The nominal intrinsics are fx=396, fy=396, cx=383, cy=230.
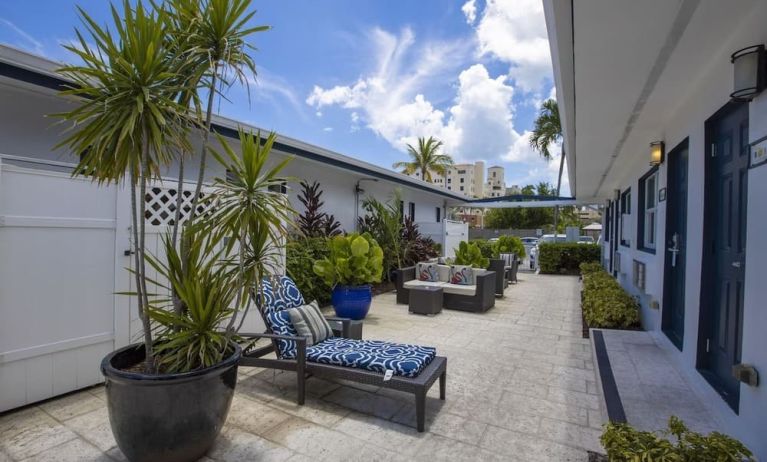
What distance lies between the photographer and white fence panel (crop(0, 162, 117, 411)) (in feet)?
10.6

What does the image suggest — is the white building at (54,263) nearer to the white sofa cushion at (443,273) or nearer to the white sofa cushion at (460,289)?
the white sofa cushion at (460,289)

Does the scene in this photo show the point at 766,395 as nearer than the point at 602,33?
Yes

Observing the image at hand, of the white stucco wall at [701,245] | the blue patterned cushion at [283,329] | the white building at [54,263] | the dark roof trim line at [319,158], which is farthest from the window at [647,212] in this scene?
the white building at [54,263]

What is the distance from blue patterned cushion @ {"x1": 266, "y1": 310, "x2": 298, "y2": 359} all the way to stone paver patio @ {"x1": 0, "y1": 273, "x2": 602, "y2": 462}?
16.1 inches

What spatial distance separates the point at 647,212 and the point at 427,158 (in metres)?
22.4

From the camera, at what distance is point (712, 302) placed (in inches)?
132

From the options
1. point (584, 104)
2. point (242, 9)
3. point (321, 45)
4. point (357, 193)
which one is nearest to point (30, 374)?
point (242, 9)

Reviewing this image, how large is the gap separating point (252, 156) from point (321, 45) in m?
6.31

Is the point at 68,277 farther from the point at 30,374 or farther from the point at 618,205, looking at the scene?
the point at 618,205

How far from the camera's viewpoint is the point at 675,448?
6.75 feet

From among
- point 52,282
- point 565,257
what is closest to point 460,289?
point 52,282

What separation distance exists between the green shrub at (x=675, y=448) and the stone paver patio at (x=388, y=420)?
2.45 ft

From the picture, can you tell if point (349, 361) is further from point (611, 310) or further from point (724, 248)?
point (611, 310)

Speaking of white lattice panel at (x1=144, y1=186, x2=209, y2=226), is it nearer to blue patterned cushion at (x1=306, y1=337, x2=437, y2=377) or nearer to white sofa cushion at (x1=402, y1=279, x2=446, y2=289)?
blue patterned cushion at (x1=306, y1=337, x2=437, y2=377)
